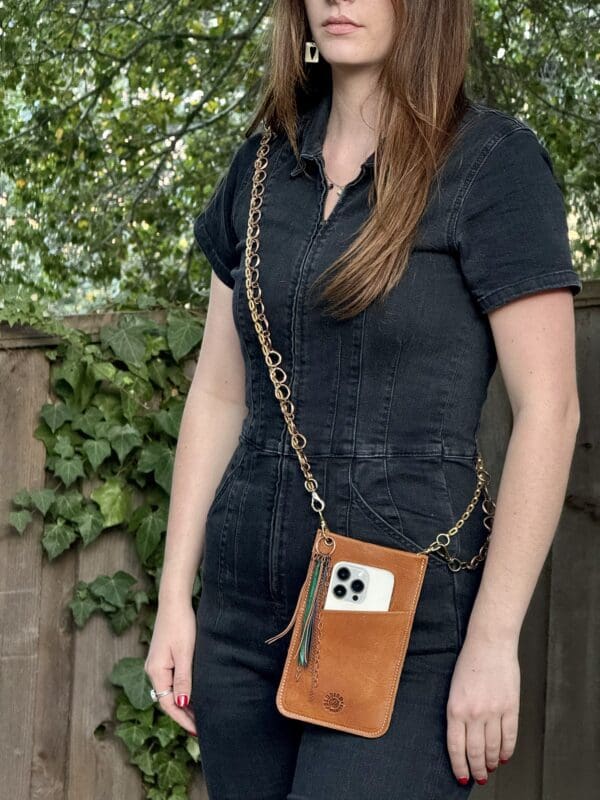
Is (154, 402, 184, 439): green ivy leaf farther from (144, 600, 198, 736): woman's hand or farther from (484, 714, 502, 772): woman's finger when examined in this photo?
(484, 714, 502, 772): woman's finger

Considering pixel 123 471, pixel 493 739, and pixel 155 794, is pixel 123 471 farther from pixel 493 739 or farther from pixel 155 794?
pixel 493 739

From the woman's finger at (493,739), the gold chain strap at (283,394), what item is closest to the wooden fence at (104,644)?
the gold chain strap at (283,394)

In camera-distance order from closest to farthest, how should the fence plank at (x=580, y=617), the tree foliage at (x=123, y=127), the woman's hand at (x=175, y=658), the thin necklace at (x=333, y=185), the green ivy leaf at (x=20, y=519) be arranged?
the thin necklace at (x=333, y=185), the woman's hand at (x=175, y=658), the fence plank at (x=580, y=617), the green ivy leaf at (x=20, y=519), the tree foliage at (x=123, y=127)

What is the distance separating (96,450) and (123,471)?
10 cm

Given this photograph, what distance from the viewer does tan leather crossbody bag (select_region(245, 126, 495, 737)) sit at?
1.54 metres

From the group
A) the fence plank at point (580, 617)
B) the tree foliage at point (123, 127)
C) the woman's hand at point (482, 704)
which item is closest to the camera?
the woman's hand at point (482, 704)

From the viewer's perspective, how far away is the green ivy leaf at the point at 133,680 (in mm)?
2791

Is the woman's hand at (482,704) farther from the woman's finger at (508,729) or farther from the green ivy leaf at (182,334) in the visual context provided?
the green ivy leaf at (182,334)

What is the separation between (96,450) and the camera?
2.77m

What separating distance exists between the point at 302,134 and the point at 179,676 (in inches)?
33.5

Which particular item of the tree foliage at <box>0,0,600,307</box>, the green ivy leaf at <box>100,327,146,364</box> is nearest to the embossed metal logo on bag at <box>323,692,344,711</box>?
the green ivy leaf at <box>100,327,146,364</box>

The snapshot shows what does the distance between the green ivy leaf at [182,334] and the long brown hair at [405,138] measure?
1067 millimetres

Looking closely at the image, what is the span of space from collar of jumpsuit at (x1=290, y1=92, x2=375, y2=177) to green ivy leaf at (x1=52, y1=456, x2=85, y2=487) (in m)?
1.17

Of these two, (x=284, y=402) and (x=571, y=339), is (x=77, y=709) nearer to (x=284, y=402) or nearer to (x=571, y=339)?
(x=284, y=402)
